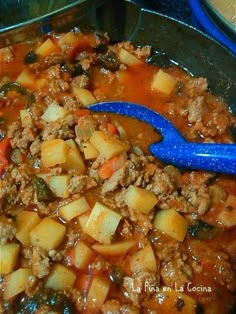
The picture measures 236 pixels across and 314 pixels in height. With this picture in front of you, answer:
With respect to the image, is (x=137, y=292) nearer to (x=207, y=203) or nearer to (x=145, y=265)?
(x=145, y=265)

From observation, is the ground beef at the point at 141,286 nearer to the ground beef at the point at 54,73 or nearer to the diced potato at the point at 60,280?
the diced potato at the point at 60,280

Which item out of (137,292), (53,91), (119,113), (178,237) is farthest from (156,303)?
(53,91)

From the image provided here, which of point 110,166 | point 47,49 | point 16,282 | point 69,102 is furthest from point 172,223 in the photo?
point 47,49

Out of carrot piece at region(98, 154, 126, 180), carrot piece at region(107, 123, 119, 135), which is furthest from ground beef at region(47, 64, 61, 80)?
carrot piece at region(98, 154, 126, 180)

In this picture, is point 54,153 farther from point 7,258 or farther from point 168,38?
point 168,38

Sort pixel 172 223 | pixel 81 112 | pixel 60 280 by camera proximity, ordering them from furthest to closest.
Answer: pixel 81 112, pixel 172 223, pixel 60 280

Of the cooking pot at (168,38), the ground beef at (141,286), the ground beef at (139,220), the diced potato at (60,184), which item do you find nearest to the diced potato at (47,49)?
the cooking pot at (168,38)
